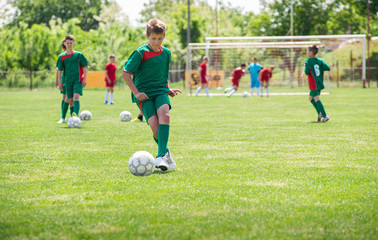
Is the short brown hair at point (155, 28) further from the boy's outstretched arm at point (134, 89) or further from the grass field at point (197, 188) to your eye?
the grass field at point (197, 188)

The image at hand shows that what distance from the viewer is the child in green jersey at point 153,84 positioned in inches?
228

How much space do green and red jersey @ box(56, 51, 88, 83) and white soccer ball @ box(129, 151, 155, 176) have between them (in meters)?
6.27

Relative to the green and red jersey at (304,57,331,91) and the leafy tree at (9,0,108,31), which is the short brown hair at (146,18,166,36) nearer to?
the green and red jersey at (304,57,331,91)

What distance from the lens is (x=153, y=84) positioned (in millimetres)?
5934

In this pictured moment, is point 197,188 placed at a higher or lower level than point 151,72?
lower

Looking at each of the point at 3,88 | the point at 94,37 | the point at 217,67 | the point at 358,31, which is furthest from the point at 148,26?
the point at 358,31

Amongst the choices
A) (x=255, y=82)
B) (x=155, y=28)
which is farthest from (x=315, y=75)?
(x=255, y=82)

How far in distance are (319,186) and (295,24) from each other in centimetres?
4505

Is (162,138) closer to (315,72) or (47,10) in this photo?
(315,72)

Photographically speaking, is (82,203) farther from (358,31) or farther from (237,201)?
(358,31)

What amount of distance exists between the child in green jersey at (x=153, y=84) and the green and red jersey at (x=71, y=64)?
222 inches

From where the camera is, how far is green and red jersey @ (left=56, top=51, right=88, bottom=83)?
11266 millimetres

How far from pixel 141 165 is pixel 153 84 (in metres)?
1.07

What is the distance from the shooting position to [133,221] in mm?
3699
